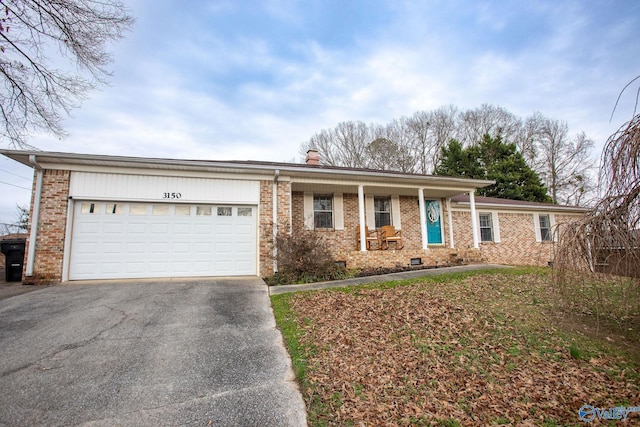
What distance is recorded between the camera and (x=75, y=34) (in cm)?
619

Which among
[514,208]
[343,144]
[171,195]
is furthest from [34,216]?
[343,144]

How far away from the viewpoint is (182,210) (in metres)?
8.02

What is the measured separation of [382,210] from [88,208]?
9388 mm

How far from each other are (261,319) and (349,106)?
60.0 ft

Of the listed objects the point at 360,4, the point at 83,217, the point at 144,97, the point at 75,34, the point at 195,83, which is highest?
the point at 360,4

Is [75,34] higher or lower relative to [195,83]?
lower

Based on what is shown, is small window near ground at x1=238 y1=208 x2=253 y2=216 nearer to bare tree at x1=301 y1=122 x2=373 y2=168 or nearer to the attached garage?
the attached garage

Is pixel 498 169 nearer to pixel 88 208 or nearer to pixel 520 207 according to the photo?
pixel 520 207

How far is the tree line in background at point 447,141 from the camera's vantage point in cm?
2334

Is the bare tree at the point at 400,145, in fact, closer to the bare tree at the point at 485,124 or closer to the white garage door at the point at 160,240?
the bare tree at the point at 485,124

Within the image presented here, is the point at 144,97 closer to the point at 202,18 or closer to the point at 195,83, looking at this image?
the point at 195,83

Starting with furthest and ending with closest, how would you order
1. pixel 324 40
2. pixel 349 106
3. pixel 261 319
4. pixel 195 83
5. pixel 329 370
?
pixel 349 106
pixel 324 40
pixel 195 83
pixel 261 319
pixel 329 370

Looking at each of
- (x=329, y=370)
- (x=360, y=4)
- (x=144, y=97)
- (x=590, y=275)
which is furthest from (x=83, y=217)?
(x=360, y=4)

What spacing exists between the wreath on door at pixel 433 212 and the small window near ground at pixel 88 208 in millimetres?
11365
